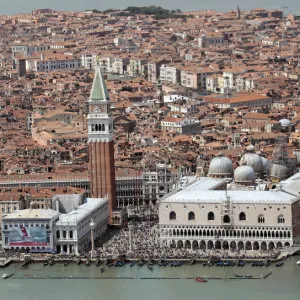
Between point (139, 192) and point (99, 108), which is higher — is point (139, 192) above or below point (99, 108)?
below

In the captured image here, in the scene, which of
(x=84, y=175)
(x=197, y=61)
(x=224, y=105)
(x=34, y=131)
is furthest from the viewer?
(x=197, y=61)

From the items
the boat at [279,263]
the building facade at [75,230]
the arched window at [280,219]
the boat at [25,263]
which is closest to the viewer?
the boat at [279,263]

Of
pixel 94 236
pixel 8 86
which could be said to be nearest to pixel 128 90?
pixel 8 86

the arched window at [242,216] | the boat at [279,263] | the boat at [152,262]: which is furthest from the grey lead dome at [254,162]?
the boat at [152,262]

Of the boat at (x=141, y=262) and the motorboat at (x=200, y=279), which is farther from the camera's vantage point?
the boat at (x=141, y=262)

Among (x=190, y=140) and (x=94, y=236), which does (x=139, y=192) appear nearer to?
(x=94, y=236)

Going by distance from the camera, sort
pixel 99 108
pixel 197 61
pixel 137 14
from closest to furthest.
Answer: pixel 99 108 → pixel 197 61 → pixel 137 14

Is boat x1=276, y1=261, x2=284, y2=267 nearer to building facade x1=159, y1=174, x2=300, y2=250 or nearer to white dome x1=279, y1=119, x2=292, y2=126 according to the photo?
building facade x1=159, y1=174, x2=300, y2=250

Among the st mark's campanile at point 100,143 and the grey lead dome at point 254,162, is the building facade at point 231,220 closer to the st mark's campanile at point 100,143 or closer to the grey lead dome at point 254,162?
the st mark's campanile at point 100,143
